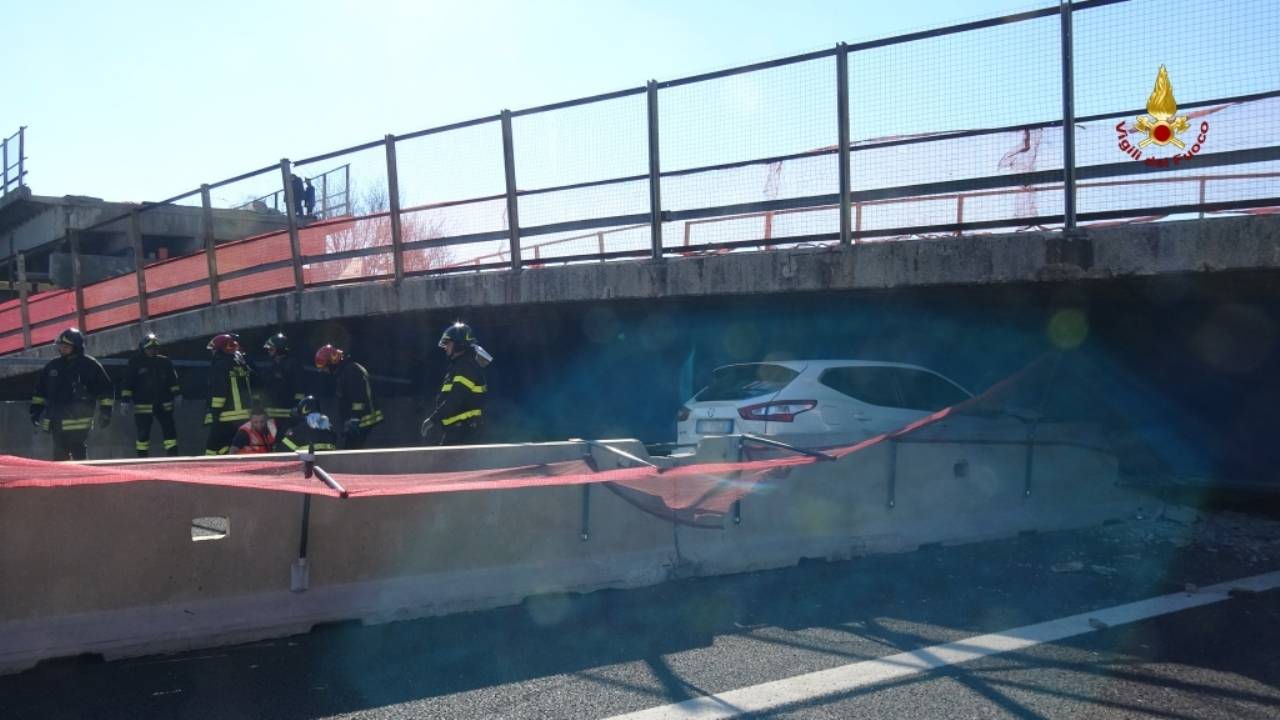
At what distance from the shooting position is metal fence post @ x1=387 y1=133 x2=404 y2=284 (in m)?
12.1

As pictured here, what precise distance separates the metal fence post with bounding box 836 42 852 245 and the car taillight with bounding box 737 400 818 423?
5.01 ft

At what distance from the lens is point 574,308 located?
37.8 feet

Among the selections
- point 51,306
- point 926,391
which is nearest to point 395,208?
point 926,391

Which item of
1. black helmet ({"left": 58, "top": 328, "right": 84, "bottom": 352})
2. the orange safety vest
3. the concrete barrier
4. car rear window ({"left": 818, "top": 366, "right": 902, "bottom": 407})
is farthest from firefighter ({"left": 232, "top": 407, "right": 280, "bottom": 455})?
car rear window ({"left": 818, "top": 366, "right": 902, "bottom": 407})

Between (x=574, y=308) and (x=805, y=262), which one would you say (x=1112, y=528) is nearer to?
(x=805, y=262)

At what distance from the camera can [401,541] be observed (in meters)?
5.87

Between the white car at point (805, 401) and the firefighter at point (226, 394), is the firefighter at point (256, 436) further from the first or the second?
the white car at point (805, 401)

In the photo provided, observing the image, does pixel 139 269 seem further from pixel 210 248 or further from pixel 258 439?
pixel 258 439

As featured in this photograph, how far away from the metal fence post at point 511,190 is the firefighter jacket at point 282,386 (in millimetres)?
2636

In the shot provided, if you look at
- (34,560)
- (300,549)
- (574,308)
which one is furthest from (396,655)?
(574,308)

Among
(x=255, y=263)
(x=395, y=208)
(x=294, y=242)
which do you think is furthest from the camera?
(x=255, y=263)

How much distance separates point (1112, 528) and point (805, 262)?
142 inches

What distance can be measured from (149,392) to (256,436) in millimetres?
3696

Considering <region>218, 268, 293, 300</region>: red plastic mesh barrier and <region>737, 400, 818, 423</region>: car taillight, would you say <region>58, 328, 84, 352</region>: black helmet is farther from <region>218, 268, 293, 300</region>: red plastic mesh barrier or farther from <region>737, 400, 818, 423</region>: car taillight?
<region>737, 400, 818, 423</region>: car taillight
